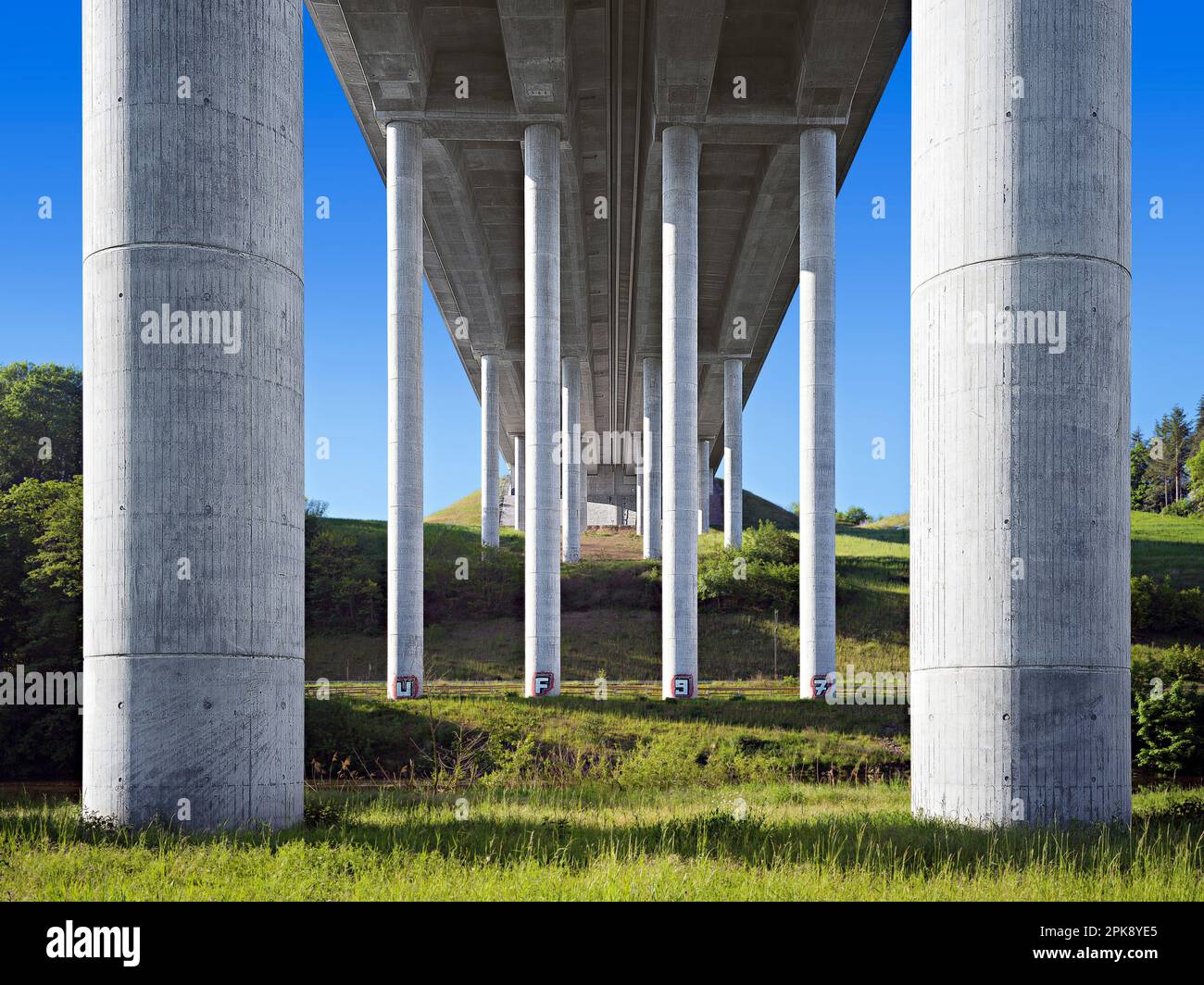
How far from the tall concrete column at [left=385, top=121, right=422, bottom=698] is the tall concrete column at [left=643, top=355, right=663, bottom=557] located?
30416mm

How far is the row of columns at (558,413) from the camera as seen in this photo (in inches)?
1387

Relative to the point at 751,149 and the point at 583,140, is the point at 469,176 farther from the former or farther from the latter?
the point at 751,149

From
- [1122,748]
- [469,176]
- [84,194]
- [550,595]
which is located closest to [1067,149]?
[1122,748]

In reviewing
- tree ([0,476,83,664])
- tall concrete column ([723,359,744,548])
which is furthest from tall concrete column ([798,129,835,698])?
tall concrete column ([723,359,744,548])

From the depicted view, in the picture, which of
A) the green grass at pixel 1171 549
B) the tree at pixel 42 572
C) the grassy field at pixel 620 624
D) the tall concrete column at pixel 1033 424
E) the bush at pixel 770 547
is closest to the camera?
the tall concrete column at pixel 1033 424

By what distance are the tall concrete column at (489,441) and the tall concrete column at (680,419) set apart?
1045 inches

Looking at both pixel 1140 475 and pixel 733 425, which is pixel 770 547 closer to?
pixel 733 425

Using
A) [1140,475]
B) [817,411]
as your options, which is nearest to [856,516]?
[1140,475]

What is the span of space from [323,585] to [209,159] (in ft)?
137

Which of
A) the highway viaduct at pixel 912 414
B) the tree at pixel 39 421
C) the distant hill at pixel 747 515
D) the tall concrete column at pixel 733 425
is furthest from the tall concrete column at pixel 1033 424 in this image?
the distant hill at pixel 747 515

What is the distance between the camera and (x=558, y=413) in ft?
117

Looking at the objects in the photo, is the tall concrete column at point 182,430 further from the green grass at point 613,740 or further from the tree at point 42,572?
the tree at point 42,572

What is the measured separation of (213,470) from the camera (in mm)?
12867

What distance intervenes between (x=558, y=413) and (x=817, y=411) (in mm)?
8194
